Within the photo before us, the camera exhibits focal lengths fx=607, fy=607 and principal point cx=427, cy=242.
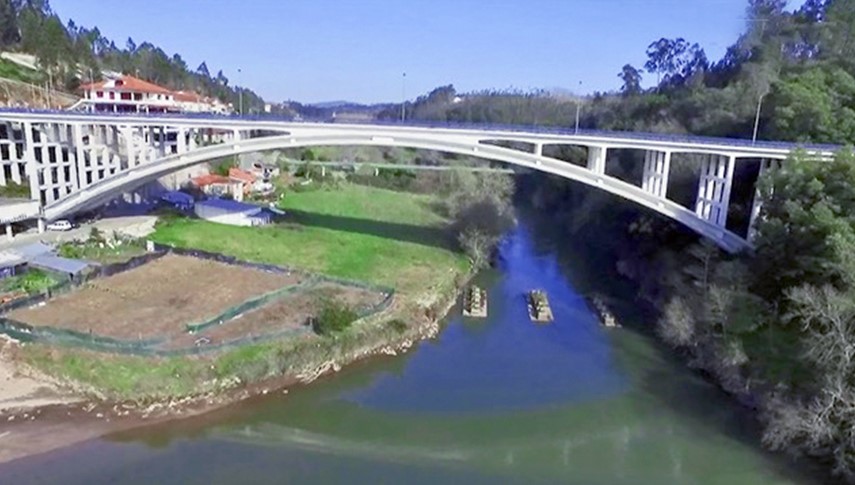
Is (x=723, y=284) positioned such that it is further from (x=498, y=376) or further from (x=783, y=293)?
(x=498, y=376)

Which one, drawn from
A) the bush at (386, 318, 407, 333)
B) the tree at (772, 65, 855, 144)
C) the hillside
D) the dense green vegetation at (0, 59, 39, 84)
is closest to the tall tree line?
the tree at (772, 65, 855, 144)

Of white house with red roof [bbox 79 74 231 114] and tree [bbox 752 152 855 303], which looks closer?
tree [bbox 752 152 855 303]

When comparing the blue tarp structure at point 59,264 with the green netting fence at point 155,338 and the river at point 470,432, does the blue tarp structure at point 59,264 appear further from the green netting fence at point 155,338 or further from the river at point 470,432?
the river at point 470,432

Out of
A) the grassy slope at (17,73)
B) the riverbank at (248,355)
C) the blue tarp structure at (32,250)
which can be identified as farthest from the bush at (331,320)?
the grassy slope at (17,73)

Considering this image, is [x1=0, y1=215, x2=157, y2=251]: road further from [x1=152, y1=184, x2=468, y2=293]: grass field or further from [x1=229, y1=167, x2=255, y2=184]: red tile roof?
[x1=229, y1=167, x2=255, y2=184]: red tile roof

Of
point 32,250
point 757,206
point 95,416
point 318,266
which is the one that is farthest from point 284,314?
point 757,206

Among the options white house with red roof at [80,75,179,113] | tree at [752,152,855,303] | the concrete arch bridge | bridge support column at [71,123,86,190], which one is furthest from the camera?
white house with red roof at [80,75,179,113]

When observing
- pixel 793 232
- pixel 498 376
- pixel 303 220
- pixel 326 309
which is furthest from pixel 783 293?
pixel 303 220
